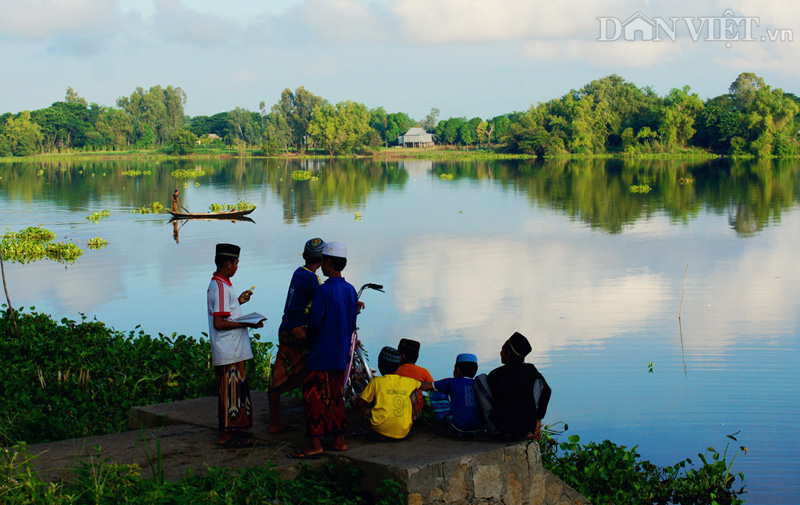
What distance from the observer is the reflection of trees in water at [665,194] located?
1232 inches

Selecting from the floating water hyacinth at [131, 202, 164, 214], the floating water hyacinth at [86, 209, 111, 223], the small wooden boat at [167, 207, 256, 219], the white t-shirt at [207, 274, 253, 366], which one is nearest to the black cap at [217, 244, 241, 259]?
the white t-shirt at [207, 274, 253, 366]

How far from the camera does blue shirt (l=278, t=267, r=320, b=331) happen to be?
575 cm

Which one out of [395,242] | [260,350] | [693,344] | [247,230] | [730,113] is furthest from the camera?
[730,113]

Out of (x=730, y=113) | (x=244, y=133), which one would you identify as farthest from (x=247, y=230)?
(x=244, y=133)

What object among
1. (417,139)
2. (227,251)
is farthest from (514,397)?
(417,139)

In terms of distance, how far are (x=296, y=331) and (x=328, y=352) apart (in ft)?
1.43

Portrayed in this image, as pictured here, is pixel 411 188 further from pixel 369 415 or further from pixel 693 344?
pixel 369 415

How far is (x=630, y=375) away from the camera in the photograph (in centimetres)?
1073

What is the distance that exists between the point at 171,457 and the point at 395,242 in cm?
1982

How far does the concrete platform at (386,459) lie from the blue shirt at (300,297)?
89 cm

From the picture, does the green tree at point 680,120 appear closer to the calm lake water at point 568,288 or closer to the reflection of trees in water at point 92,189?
the calm lake water at point 568,288

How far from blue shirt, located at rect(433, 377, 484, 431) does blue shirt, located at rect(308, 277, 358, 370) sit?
94 cm

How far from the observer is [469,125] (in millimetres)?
142375

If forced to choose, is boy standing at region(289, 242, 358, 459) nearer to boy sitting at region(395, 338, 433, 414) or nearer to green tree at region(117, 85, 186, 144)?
boy sitting at region(395, 338, 433, 414)
